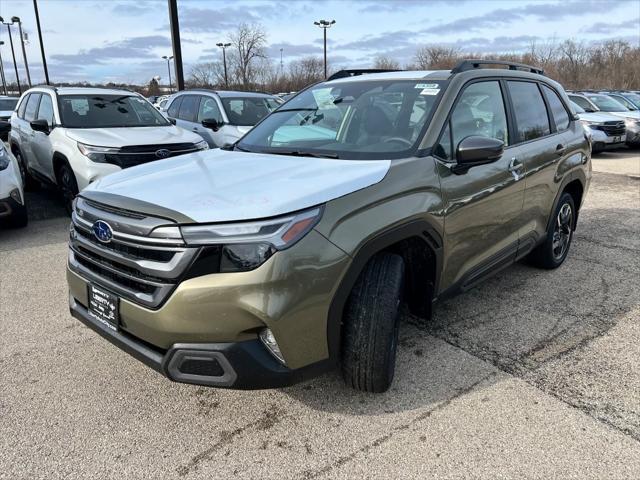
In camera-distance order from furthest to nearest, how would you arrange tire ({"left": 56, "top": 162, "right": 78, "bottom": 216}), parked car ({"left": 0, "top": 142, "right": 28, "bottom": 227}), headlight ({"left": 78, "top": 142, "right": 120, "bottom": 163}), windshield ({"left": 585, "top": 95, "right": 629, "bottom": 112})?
windshield ({"left": 585, "top": 95, "right": 629, "bottom": 112}) < tire ({"left": 56, "top": 162, "right": 78, "bottom": 216}) < headlight ({"left": 78, "top": 142, "right": 120, "bottom": 163}) < parked car ({"left": 0, "top": 142, "right": 28, "bottom": 227})

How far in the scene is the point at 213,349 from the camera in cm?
216

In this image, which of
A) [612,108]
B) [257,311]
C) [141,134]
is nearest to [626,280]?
[257,311]

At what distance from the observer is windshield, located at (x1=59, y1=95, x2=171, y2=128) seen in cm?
701

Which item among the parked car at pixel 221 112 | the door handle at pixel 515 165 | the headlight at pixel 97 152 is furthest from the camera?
the parked car at pixel 221 112

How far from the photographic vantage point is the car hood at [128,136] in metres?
6.27

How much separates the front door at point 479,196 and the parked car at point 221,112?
5206mm

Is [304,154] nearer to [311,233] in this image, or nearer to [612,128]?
[311,233]

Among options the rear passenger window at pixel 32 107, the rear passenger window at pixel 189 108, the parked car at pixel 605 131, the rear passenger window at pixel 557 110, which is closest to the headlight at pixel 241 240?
the rear passenger window at pixel 557 110

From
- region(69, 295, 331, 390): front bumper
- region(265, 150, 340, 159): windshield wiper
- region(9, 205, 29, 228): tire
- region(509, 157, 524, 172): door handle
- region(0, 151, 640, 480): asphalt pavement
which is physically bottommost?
region(0, 151, 640, 480): asphalt pavement

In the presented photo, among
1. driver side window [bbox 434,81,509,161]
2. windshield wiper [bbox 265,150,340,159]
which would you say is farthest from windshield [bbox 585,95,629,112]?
windshield wiper [bbox 265,150,340,159]

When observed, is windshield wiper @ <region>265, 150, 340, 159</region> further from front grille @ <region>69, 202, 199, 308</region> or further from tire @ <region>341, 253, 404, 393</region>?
front grille @ <region>69, 202, 199, 308</region>

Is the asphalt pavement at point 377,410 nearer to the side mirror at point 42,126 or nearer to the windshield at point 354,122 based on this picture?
the windshield at point 354,122

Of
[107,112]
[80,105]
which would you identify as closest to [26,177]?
[80,105]

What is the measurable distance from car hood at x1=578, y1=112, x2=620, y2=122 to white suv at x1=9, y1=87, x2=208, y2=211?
11719 millimetres
